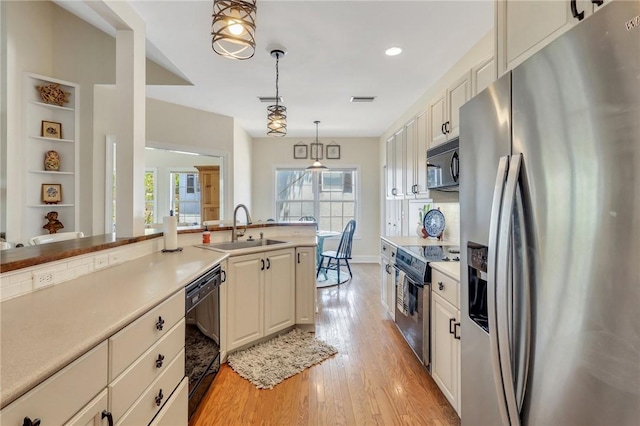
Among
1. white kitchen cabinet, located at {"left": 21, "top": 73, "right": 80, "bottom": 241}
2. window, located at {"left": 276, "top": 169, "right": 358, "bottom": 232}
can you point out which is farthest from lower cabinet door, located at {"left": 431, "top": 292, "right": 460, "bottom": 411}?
window, located at {"left": 276, "top": 169, "right": 358, "bottom": 232}

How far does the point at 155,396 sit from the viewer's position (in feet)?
4.06

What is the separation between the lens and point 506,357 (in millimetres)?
928

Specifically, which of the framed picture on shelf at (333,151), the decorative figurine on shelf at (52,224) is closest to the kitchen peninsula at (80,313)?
the decorative figurine on shelf at (52,224)

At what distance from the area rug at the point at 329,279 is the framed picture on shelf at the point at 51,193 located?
3342mm

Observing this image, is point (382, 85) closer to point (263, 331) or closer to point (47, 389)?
point (263, 331)

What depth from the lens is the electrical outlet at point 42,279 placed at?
129 cm

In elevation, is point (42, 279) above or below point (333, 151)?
below

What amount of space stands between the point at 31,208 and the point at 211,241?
6.30ft

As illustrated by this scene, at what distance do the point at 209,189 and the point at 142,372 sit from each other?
4.87 metres

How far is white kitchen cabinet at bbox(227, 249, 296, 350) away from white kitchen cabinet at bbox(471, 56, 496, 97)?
2056 millimetres

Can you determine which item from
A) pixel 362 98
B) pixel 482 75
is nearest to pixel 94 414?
pixel 482 75

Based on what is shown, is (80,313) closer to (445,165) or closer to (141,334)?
(141,334)

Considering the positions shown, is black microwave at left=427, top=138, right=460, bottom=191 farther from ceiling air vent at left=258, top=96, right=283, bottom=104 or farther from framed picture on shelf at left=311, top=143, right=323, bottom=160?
framed picture on shelf at left=311, top=143, right=323, bottom=160

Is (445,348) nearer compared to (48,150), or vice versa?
(445,348)
